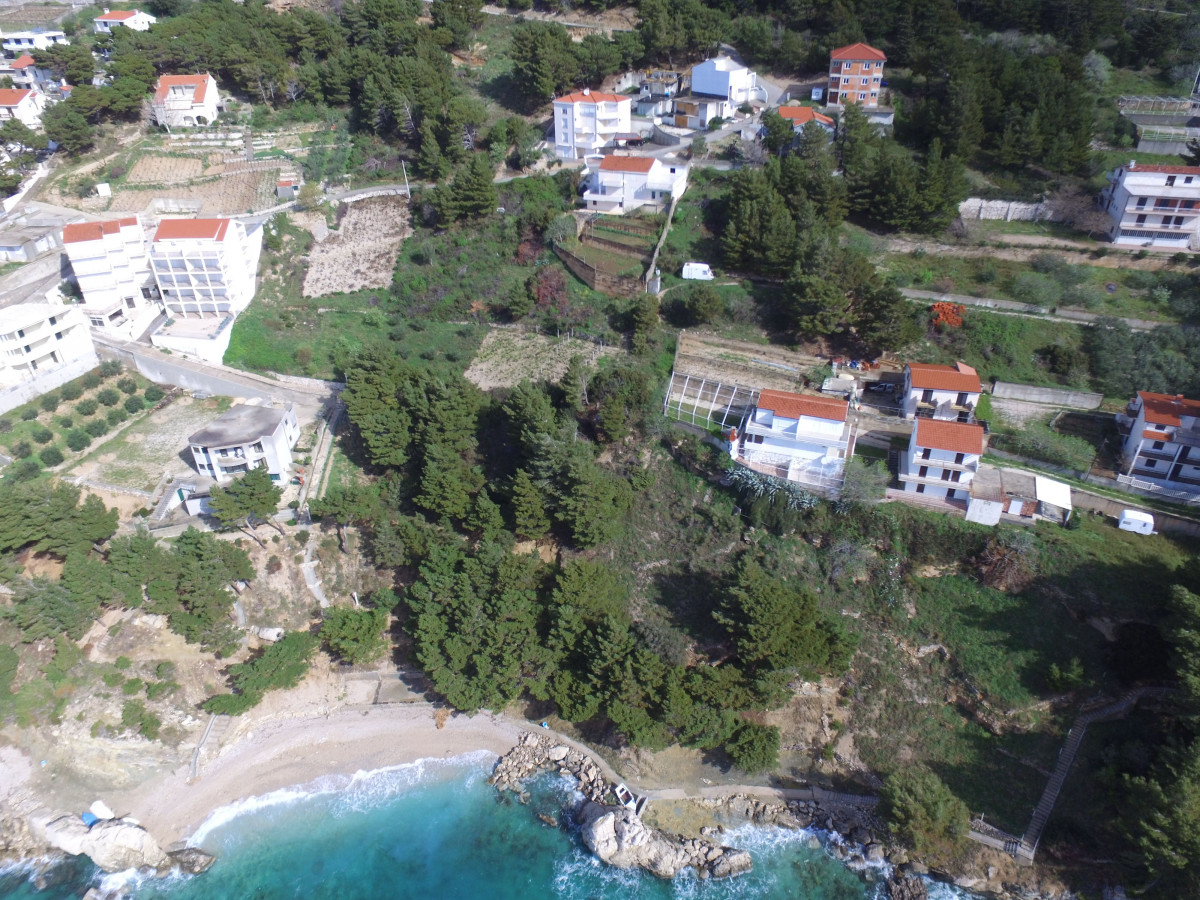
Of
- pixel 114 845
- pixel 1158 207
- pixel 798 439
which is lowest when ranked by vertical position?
pixel 114 845

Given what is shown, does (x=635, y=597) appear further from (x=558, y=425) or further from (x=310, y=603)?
(x=310, y=603)

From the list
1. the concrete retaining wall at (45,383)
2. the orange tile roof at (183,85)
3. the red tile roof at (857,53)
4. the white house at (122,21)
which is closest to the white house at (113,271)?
A: the concrete retaining wall at (45,383)

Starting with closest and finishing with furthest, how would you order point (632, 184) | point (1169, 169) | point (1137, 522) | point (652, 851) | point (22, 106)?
point (652, 851) < point (1137, 522) < point (1169, 169) < point (632, 184) < point (22, 106)

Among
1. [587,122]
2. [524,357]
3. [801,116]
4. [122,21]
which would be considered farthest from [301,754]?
[122,21]

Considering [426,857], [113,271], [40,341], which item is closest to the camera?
[426,857]

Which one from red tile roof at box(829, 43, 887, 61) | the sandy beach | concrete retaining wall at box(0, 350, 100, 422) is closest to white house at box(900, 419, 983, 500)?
the sandy beach

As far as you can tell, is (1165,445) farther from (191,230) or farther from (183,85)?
(183,85)

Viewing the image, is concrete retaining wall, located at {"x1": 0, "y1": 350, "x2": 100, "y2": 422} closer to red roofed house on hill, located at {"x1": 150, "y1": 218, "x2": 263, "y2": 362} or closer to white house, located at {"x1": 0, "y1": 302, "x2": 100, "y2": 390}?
white house, located at {"x1": 0, "y1": 302, "x2": 100, "y2": 390}
